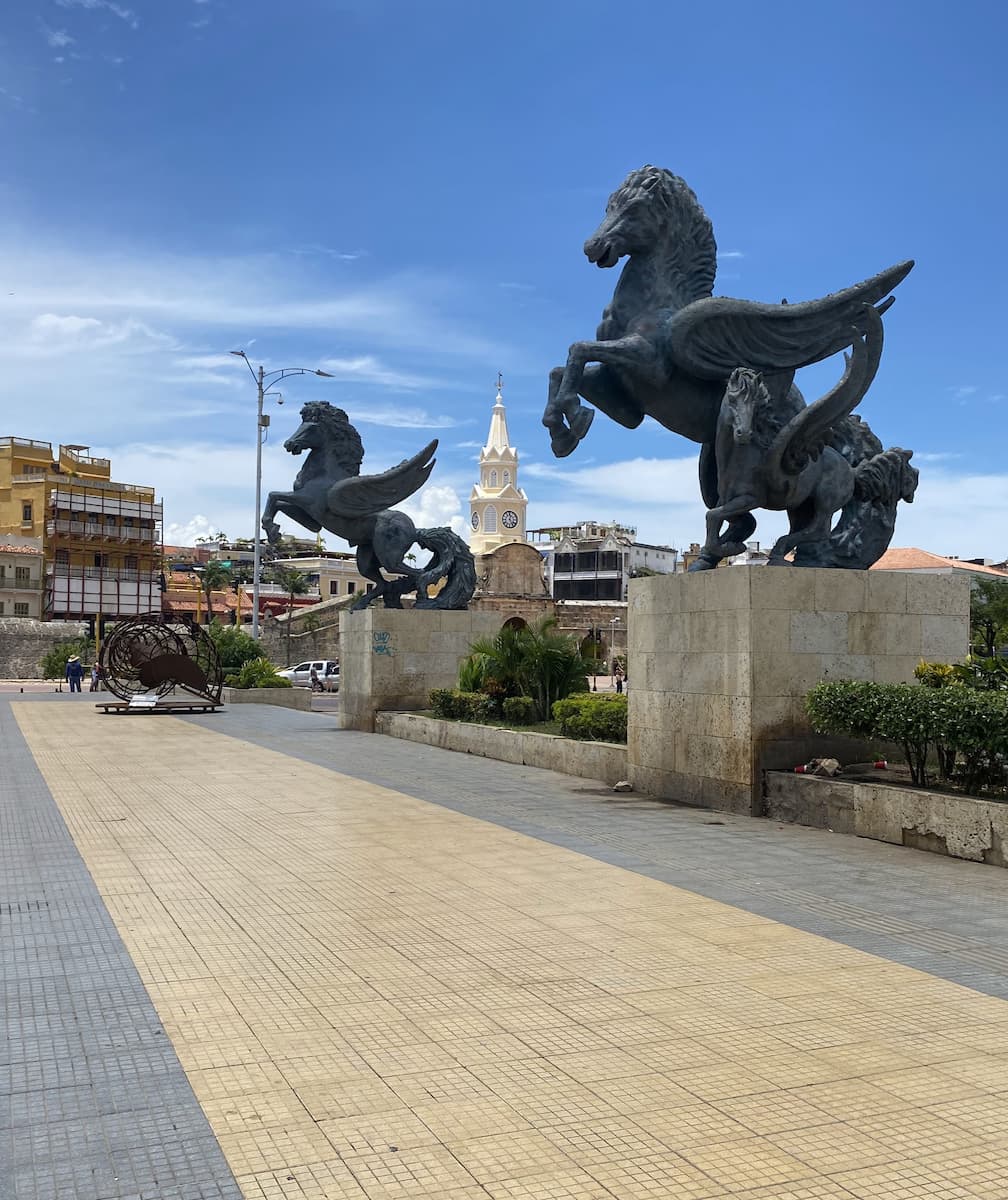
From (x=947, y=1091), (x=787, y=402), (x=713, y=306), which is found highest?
(x=713, y=306)

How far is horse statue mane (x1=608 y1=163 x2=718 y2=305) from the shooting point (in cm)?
1080

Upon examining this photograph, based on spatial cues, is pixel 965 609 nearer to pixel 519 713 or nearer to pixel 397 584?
pixel 519 713

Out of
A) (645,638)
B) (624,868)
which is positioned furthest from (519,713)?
(624,868)

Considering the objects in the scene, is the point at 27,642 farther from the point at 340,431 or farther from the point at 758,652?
the point at 758,652

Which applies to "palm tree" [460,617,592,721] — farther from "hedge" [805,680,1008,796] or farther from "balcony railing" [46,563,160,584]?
"balcony railing" [46,563,160,584]

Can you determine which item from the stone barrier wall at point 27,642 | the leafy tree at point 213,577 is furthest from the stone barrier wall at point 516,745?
the leafy tree at point 213,577

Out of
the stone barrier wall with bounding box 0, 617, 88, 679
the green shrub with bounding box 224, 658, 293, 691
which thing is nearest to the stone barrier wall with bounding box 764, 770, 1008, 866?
the green shrub with bounding box 224, 658, 293, 691

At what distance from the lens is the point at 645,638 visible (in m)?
11.2

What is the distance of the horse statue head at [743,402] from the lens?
33.2ft

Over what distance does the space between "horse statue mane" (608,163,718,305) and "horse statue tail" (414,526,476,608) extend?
8583 millimetres

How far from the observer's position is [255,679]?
2945 centimetres

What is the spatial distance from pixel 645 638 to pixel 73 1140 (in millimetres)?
8276

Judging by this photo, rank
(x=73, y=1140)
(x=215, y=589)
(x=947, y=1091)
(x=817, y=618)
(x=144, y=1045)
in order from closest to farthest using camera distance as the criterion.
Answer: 1. (x=73, y=1140)
2. (x=947, y=1091)
3. (x=144, y=1045)
4. (x=817, y=618)
5. (x=215, y=589)

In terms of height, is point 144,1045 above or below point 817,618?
below
